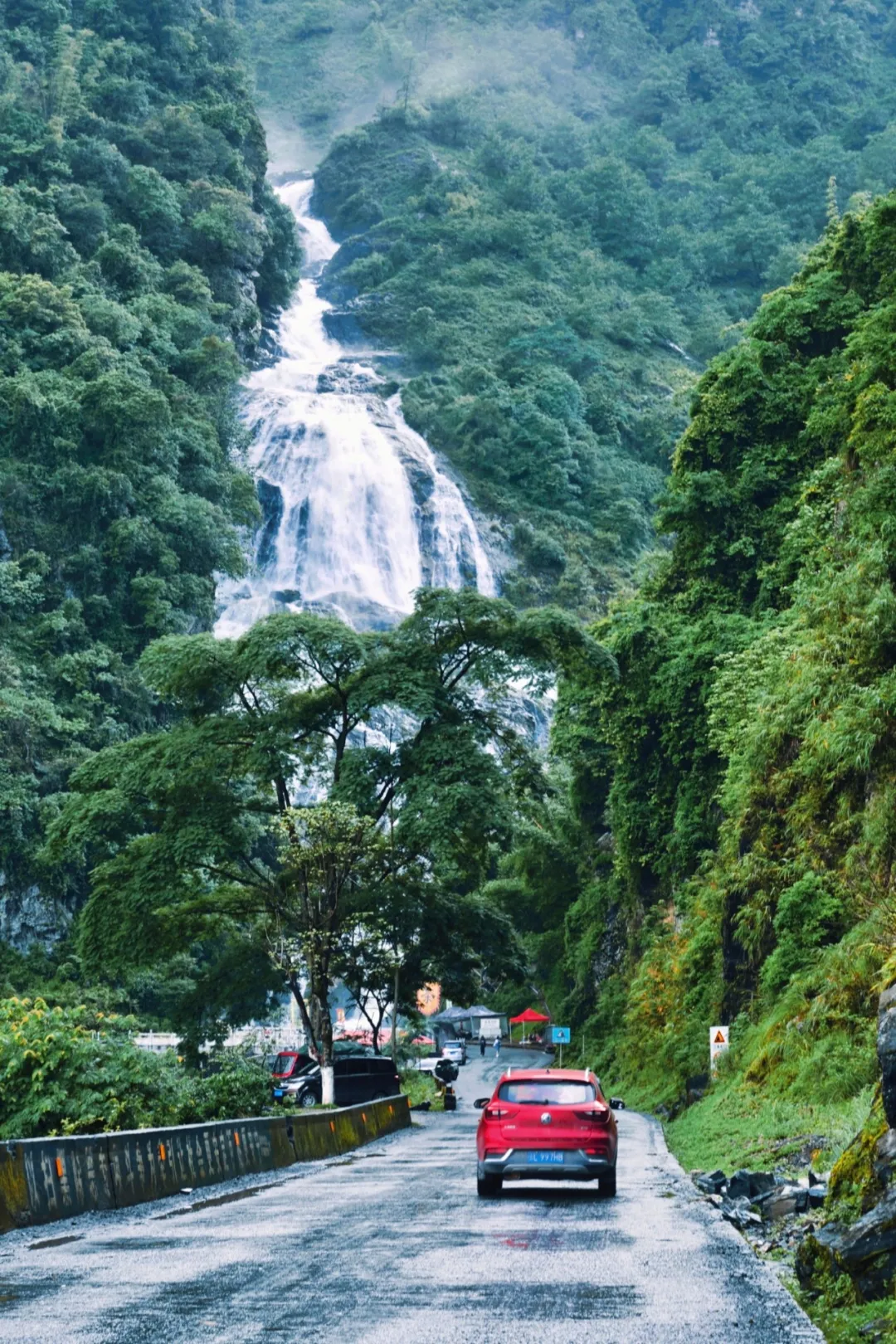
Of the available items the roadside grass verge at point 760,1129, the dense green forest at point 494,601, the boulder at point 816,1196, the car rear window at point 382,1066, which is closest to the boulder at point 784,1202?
the boulder at point 816,1196

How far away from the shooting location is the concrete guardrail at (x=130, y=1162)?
1146 cm

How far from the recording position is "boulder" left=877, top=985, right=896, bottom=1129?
24.9ft

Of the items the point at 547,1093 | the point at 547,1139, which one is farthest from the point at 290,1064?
the point at 547,1139

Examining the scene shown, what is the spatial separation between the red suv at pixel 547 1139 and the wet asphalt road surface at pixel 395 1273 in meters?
0.28

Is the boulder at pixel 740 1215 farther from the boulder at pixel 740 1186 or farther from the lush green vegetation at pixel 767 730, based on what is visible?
the lush green vegetation at pixel 767 730

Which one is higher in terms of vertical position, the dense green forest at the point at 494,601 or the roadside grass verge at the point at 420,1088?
the dense green forest at the point at 494,601

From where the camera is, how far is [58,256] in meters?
69.4

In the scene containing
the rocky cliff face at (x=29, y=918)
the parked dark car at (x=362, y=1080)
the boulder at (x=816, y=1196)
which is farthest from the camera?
the rocky cliff face at (x=29, y=918)

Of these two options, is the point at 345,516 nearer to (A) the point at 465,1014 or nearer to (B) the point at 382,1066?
(A) the point at 465,1014

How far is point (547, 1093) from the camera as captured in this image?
14.7m

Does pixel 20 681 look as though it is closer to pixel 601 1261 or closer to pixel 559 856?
pixel 559 856

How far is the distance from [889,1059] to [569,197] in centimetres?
12627

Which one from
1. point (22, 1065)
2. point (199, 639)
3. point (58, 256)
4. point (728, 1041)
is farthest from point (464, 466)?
point (22, 1065)

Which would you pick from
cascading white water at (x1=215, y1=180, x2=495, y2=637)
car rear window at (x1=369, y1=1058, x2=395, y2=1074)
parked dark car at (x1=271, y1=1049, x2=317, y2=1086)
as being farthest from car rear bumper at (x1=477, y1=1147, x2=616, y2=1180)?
cascading white water at (x1=215, y1=180, x2=495, y2=637)
